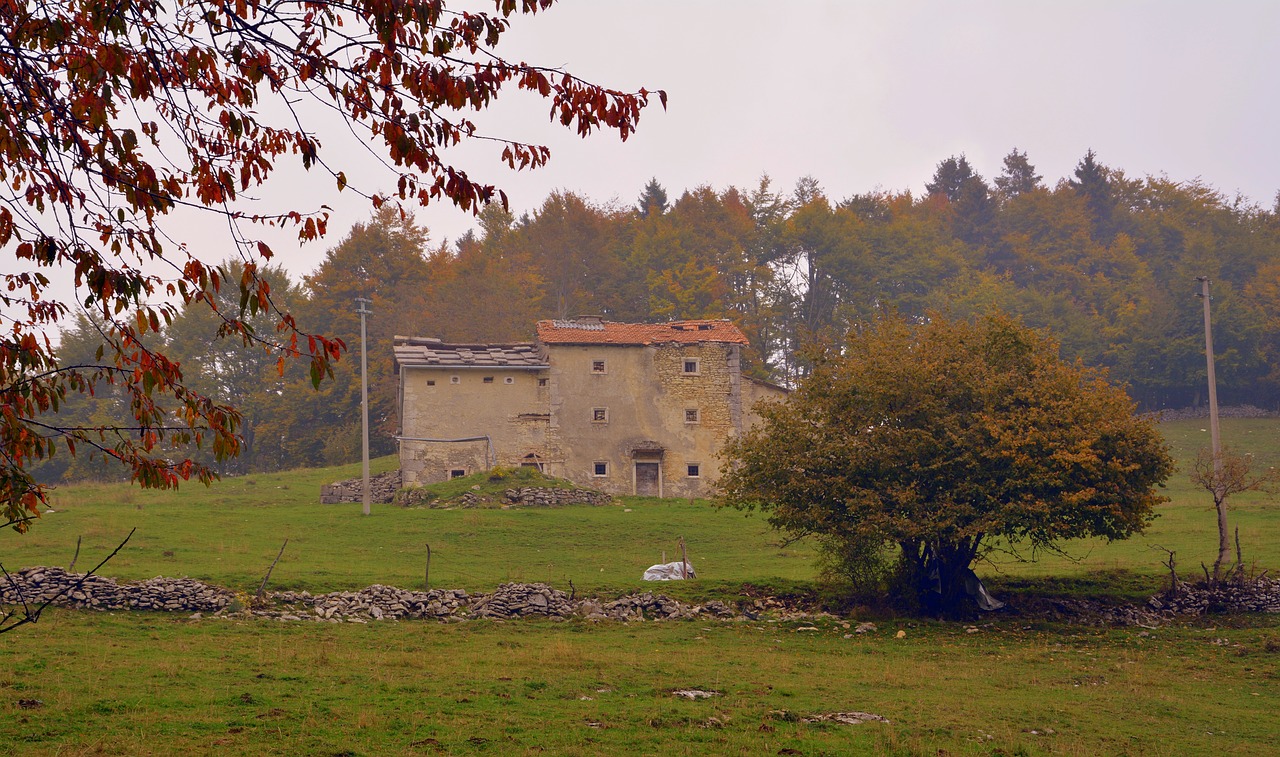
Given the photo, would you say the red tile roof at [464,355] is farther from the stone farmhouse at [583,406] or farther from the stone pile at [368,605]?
the stone pile at [368,605]

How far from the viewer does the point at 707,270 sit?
7938 cm

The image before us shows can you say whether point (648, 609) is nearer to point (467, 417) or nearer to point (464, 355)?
point (467, 417)

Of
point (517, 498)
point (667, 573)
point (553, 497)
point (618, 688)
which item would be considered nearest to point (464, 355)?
point (517, 498)

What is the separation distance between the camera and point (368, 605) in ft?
79.6

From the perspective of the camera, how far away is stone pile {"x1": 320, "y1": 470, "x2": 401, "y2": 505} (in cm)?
4728

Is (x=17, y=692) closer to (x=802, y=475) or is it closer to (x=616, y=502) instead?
(x=802, y=475)

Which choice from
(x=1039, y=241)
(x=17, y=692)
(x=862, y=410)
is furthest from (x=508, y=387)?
(x=1039, y=241)

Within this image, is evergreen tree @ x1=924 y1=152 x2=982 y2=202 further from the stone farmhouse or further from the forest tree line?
the stone farmhouse

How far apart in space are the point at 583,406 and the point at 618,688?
3538 cm

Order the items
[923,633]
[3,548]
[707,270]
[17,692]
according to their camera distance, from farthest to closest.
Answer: [707,270], [3,548], [923,633], [17,692]

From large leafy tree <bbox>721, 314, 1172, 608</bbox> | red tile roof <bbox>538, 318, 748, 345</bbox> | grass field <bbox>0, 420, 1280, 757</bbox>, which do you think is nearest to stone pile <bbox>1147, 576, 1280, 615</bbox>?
grass field <bbox>0, 420, 1280, 757</bbox>

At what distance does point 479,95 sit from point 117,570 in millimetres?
22670

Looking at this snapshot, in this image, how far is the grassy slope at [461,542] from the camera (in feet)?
94.5

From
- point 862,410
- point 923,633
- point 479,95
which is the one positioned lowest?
Answer: point 923,633
